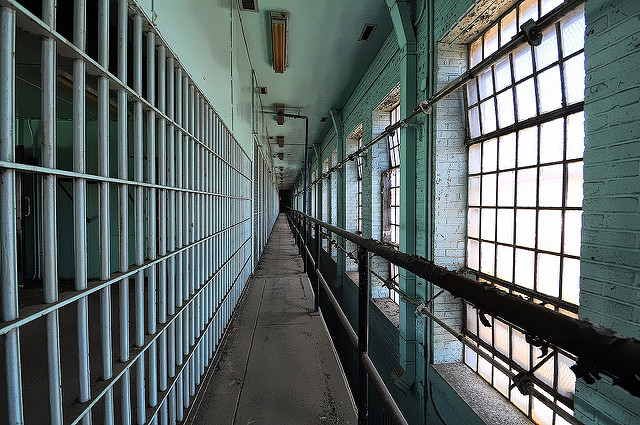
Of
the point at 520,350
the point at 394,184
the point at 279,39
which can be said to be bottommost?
the point at 520,350

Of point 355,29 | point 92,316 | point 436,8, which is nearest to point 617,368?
point 436,8

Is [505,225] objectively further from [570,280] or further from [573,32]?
[573,32]

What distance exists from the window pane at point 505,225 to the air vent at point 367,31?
→ 2740mm

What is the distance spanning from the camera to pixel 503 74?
2.39 metres

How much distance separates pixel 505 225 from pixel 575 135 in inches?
34.0

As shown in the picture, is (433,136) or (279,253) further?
(279,253)

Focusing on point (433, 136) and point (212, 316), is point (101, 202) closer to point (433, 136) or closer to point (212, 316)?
point (212, 316)

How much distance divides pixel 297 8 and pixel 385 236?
350 centimetres

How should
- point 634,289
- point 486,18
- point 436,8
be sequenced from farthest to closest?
point 436,8
point 486,18
point 634,289

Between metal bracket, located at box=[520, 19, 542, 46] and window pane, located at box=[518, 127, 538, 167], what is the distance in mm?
767

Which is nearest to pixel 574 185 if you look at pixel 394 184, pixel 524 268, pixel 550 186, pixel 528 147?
pixel 550 186

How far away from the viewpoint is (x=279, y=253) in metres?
6.11

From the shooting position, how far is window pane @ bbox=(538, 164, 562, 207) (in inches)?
76.0

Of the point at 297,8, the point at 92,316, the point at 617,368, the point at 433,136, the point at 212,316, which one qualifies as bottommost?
the point at 92,316
